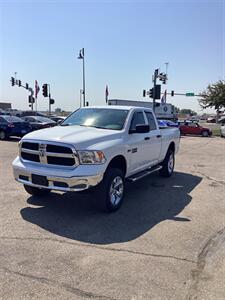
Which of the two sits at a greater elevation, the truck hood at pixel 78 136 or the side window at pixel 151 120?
the side window at pixel 151 120

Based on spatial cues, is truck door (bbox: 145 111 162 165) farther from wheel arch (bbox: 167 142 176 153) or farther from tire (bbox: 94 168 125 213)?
tire (bbox: 94 168 125 213)

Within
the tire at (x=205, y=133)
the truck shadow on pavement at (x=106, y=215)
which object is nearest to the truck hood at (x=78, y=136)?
the truck shadow on pavement at (x=106, y=215)

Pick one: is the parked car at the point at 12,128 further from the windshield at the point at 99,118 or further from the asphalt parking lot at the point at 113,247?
the windshield at the point at 99,118

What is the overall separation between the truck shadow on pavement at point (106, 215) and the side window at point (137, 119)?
156 cm

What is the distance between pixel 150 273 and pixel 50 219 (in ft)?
7.63

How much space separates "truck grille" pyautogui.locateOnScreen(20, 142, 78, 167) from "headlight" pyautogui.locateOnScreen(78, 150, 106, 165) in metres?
0.11

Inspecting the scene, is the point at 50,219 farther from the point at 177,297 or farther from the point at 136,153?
the point at 177,297

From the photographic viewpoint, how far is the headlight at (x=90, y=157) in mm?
5629

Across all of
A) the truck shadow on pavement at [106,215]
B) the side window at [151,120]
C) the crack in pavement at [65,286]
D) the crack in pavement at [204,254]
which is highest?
the side window at [151,120]

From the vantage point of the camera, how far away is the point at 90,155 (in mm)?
5668

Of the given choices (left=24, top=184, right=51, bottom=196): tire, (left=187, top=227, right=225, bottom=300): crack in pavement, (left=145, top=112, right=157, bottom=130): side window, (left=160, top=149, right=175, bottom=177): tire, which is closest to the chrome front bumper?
(left=24, top=184, right=51, bottom=196): tire

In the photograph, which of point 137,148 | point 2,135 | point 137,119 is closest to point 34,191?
point 137,148

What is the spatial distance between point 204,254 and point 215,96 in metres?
48.8

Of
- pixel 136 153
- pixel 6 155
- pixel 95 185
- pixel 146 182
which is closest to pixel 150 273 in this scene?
pixel 95 185
